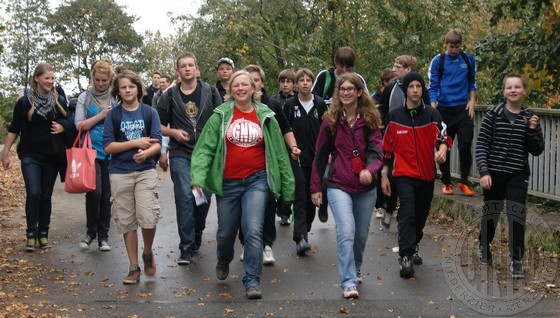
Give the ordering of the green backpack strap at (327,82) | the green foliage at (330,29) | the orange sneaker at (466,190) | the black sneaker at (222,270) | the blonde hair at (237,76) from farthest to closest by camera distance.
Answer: the green foliage at (330,29) < the orange sneaker at (466,190) < the green backpack strap at (327,82) < the black sneaker at (222,270) < the blonde hair at (237,76)

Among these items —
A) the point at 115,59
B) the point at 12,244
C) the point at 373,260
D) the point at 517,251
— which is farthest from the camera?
the point at 115,59

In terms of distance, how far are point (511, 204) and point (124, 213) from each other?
360cm

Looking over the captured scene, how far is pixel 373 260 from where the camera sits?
31.7 ft

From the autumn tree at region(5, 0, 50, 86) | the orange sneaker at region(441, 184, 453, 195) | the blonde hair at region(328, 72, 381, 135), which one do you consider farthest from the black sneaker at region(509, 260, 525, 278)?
the autumn tree at region(5, 0, 50, 86)

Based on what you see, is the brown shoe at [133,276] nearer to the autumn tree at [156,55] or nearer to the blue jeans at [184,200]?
the blue jeans at [184,200]

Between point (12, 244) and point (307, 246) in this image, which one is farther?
point (12, 244)

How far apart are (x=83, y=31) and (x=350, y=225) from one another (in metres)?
68.6

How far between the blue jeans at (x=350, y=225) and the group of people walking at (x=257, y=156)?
11mm

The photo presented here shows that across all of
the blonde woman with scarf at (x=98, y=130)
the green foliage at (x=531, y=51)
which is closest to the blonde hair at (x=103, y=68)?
the blonde woman with scarf at (x=98, y=130)

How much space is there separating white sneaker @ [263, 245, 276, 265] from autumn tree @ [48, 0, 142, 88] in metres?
64.8

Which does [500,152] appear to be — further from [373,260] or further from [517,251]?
[373,260]

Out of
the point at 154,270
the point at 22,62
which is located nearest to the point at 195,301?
the point at 154,270

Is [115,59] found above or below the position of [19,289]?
above

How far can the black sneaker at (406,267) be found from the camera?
868cm
